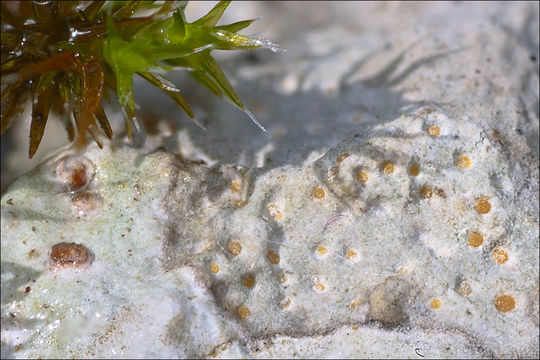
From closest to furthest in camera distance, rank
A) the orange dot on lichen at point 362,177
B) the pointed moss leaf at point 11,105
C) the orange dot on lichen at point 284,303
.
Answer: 1. the orange dot on lichen at point 284,303
2. the orange dot on lichen at point 362,177
3. the pointed moss leaf at point 11,105

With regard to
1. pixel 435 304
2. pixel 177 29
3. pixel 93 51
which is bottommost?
pixel 435 304

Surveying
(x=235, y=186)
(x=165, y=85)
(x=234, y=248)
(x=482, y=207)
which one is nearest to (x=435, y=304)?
(x=482, y=207)

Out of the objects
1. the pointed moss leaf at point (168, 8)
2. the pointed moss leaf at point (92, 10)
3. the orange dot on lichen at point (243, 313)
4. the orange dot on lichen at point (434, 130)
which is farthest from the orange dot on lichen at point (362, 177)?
the pointed moss leaf at point (92, 10)

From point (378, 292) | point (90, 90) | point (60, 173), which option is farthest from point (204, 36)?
point (378, 292)

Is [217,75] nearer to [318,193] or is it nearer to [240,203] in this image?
[240,203]

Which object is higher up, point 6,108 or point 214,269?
point 6,108

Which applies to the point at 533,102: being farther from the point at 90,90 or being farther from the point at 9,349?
the point at 9,349

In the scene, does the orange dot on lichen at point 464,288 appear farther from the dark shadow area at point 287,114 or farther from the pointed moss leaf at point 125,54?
the pointed moss leaf at point 125,54
